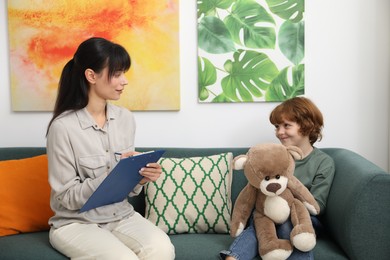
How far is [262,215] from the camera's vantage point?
202 cm

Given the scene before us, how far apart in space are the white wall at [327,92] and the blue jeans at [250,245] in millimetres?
783

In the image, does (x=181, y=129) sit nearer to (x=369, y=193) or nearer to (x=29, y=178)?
(x=29, y=178)

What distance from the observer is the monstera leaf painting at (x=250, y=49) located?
8.54ft

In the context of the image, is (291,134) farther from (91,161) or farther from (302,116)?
(91,161)

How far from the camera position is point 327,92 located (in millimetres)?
2654

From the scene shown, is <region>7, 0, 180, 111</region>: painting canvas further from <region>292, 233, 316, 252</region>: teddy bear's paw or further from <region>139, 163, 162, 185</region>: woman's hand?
<region>292, 233, 316, 252</region>: teddy bear's paw

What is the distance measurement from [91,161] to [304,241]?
0.93m

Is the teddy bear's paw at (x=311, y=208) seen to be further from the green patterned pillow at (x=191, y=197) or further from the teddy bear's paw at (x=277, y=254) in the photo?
the green patterned pillow at (x=191, y=197)

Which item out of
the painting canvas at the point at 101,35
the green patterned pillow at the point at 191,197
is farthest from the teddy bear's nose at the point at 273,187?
the painting canvas at the point at 101,35

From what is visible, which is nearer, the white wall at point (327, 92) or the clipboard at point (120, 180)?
the clipboard at point (120, 180)

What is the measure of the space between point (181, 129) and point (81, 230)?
3.33 ft

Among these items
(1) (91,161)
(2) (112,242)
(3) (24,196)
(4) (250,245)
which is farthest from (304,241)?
(3) (24,196)

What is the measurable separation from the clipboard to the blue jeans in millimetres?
476

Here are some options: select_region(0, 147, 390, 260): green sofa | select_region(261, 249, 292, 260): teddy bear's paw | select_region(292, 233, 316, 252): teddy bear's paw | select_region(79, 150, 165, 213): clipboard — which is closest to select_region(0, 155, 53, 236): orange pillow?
select_region(0, 147, 390, 260): green sofa
